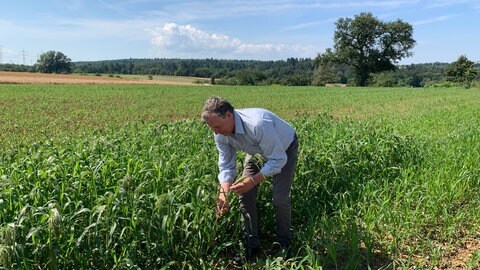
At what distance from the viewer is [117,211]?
3.03 m

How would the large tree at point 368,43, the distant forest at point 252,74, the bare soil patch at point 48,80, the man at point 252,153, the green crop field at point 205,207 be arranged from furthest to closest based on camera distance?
1. the distant forest at point 252,74
2. the large tree at point 368,43
3. the bare soil patch at point 48,80
4. the man at point 252,153
5. the green crop field at point 205,207

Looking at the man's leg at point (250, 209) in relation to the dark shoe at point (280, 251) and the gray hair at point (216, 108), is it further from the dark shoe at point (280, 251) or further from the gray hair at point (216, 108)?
the gray hair at point (216, 108)

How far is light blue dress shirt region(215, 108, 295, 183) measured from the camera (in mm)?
3184

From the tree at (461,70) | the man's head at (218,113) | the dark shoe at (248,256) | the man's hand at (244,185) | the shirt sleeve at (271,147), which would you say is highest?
the tree at (461,70)

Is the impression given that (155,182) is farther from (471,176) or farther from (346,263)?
(471,176)

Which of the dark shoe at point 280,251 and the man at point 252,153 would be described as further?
the dark shoe at point 280,251

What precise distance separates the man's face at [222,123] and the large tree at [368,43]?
61.4 m

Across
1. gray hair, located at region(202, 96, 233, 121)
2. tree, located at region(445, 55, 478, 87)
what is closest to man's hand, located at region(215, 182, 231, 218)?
gray hair, located at region(202, 96, 233, 121)

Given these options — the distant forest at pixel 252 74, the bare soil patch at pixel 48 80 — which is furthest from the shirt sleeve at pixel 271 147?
the distant forest at pixel 252 74

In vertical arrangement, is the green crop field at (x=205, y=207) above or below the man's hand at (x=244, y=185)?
→ below

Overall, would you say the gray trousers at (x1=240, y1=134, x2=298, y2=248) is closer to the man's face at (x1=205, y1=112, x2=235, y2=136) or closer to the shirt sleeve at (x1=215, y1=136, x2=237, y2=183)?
the shirt sleeve at (x1=215, y1=136, x2=237, y2=183)

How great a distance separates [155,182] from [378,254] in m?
2.16

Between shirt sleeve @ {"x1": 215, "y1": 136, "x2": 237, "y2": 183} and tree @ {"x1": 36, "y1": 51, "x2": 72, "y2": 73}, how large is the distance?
3722 inches

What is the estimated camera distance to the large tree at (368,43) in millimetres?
61250
